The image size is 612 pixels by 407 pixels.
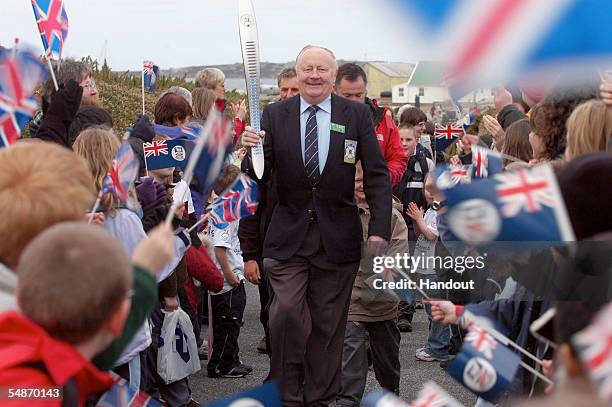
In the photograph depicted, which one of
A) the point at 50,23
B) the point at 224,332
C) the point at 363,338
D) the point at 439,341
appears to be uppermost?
the point at 50,23

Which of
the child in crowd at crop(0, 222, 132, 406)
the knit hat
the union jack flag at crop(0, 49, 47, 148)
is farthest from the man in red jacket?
the child in crowd at crop(0, 222, 132, 406)

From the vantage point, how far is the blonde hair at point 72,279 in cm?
236

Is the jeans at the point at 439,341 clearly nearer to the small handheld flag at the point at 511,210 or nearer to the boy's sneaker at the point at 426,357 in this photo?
the boy's sneaker at the point at 426,357

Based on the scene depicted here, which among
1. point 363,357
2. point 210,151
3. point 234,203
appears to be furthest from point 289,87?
point 210,151

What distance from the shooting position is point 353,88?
7.27m

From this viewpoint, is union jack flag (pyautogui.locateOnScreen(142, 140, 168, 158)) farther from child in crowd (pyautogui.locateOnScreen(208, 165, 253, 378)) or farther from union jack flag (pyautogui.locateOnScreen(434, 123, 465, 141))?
union jack flag (pyautogui.locateOnScreen(434, 123, 465, 141))

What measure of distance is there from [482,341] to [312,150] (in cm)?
313

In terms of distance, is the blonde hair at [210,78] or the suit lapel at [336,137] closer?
the suit lapel at [336,137]

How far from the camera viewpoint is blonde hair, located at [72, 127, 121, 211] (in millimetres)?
4875

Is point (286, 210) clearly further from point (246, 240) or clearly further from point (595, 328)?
point (595, 328)

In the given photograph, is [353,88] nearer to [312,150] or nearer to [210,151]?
[312,150]

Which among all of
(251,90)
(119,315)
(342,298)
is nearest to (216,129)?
(119,315)

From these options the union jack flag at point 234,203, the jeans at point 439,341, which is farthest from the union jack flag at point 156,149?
the jeans at point 439,341

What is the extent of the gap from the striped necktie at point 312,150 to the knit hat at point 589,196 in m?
3.54
